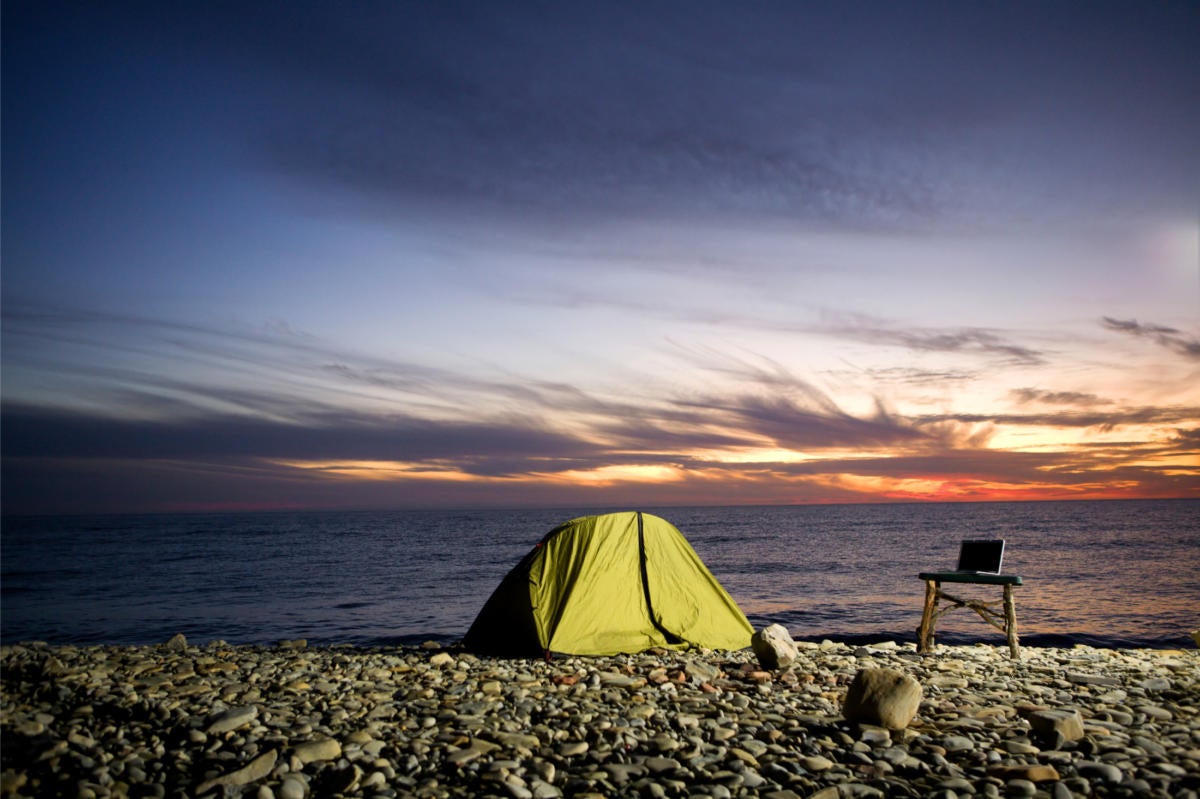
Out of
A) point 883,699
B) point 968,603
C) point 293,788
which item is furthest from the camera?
point 968,603

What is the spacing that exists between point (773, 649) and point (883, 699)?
3.38 meters

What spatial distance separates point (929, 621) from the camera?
12.8 metres

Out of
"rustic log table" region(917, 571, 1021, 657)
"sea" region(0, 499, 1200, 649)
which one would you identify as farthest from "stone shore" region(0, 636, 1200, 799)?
"sea" region(0, 499, 1200, 649)

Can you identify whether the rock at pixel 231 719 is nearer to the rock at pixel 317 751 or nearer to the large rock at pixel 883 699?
the rock at pixel 317 751

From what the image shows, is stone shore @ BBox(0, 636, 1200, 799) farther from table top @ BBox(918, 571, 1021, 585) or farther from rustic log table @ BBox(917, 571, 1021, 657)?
table top @ BBox(918, 571, 1021, 585)

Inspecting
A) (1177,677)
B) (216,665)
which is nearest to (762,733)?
(1177,677)

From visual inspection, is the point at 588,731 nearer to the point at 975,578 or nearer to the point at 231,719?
the point at 231,719

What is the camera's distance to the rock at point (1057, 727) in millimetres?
7105

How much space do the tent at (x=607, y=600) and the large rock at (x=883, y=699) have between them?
5.15 metres

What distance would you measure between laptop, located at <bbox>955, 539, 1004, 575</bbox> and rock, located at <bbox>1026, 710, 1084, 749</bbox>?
4943 mm

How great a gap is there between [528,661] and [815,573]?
2538 centimetres

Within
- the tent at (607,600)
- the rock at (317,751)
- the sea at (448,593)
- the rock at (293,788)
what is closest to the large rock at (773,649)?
the tent at (607,600)

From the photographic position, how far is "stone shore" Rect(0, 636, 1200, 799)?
20.7 feet

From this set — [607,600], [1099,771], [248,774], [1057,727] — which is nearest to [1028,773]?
[1099,771]
